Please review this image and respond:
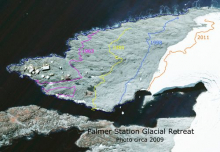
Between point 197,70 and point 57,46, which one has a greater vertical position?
point 57,46

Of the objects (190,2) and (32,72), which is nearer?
(32,72)

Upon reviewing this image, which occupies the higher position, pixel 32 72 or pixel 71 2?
pixel 71 2

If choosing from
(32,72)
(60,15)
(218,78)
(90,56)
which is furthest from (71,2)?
(218,78)

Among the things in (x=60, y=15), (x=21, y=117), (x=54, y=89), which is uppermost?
(x=60, y=15)

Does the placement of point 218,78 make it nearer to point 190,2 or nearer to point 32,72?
point 190,2

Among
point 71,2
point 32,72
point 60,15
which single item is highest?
point 71,2

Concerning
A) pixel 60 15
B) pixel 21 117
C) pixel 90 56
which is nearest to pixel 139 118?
pixel 90 56

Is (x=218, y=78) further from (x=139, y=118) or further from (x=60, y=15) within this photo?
(x=60, y=15)
